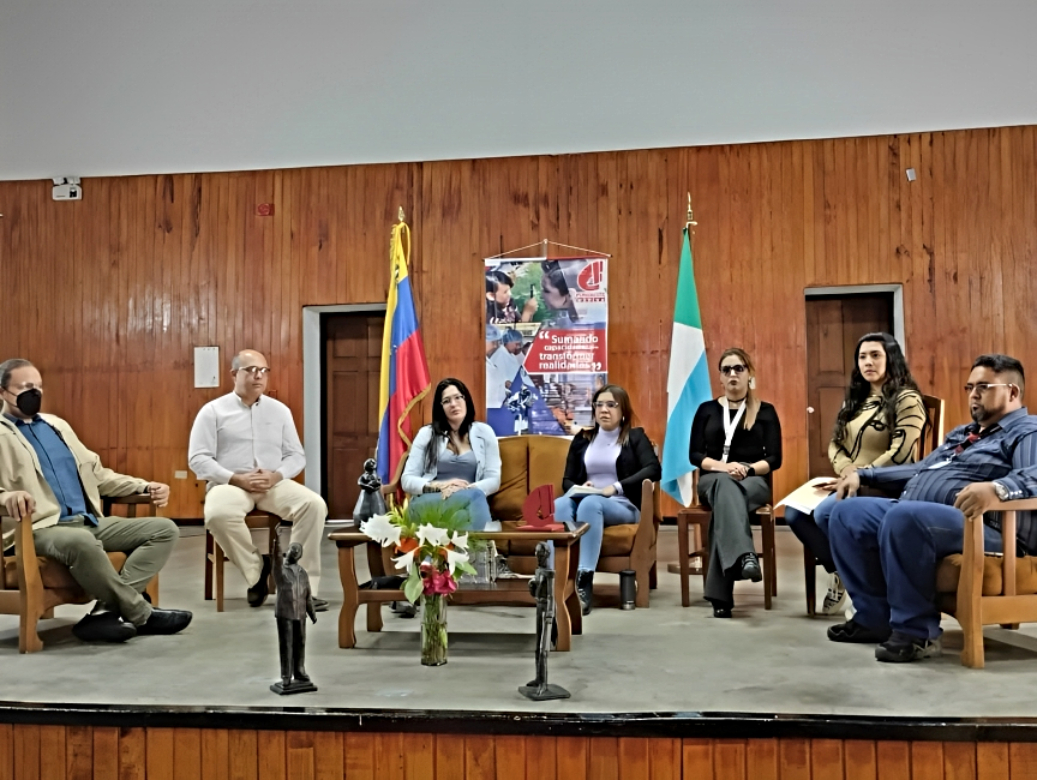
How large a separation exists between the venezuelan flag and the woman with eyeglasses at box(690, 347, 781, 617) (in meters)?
1.70

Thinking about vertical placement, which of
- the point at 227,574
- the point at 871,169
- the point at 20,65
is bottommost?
the point at 227,574

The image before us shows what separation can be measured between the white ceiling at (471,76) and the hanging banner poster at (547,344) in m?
0.99

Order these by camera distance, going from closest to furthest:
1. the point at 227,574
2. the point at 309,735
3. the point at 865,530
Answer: the point at 309,735
the point at 865,530
the point at 227,574

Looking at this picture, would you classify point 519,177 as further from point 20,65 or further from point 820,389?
point 20,65

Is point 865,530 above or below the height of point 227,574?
above

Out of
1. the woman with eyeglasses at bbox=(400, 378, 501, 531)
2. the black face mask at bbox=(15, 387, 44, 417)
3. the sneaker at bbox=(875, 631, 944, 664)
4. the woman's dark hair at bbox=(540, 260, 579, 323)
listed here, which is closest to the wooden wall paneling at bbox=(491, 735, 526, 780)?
the sneaker at bbox=(875, 631, 944, 664)

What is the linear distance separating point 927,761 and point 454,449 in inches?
101

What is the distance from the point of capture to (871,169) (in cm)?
681

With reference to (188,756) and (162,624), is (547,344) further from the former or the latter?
(188,756)

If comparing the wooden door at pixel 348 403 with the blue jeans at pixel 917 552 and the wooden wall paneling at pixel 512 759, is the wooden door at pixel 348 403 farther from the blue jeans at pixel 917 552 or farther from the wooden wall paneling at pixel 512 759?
the wooden wall paneling at pixel 512 759

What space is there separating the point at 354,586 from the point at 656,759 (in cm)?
147

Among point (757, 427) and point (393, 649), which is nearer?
point (393, 649)

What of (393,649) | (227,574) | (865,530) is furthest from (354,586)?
(227,574)

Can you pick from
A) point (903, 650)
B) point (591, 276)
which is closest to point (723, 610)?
point (903, 650)
